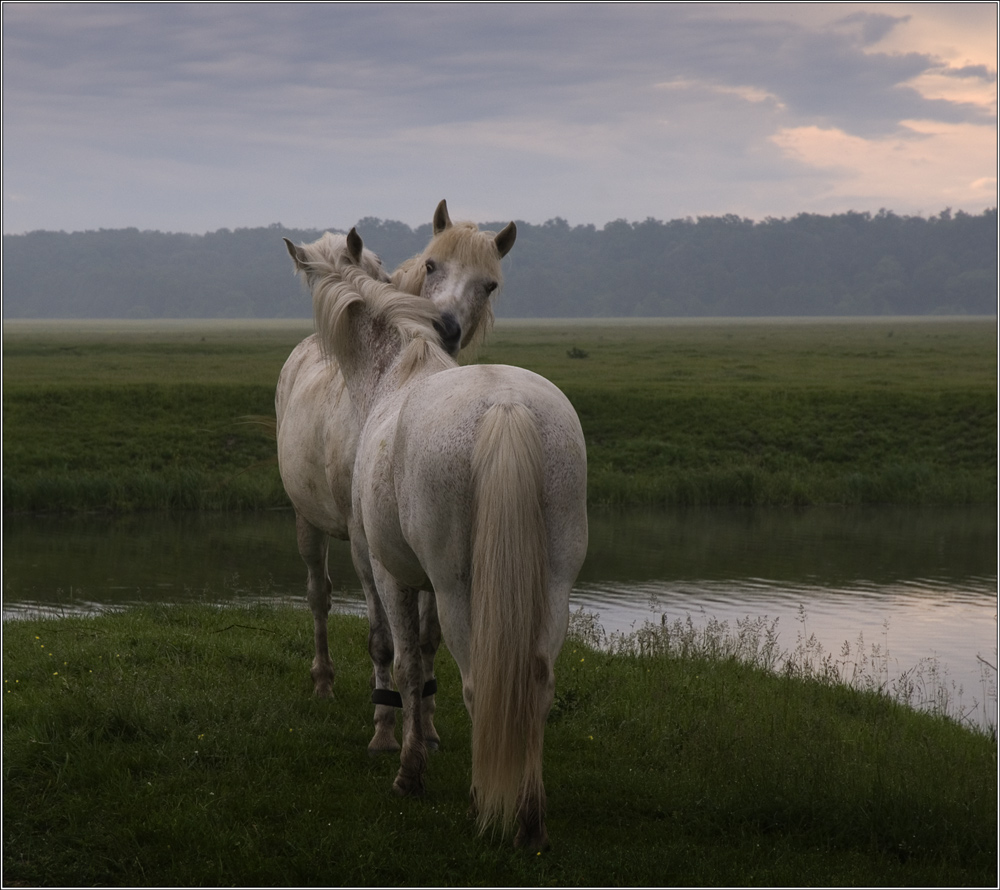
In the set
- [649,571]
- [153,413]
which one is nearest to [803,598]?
[649,571]

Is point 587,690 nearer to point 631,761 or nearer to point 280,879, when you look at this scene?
point 631,761

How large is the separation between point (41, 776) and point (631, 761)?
309cm

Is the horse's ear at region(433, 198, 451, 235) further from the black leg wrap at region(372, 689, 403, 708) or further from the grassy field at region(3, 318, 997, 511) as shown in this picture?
the grassy field at region(3, 318, 997, 511)

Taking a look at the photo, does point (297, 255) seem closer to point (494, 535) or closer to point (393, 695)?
point (393, 695)

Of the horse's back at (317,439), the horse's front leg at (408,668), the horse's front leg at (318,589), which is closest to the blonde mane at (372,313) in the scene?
the horse's back at (317,439)

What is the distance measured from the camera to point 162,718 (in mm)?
5895

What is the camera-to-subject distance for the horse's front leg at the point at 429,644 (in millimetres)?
5574

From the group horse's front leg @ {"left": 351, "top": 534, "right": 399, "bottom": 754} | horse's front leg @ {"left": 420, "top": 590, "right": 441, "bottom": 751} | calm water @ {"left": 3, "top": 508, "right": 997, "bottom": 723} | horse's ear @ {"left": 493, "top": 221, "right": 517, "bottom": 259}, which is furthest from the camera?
calm water @ {"left": 3, "top": 508, "right": 997, "bottom": 723}

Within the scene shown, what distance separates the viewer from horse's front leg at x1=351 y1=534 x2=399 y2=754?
580 centimetres

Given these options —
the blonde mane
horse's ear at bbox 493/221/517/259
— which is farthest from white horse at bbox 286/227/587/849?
horse's ear at bbox 493/221/517/259

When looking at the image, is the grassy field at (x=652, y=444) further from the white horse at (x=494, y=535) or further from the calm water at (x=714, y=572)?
the white horse at (x=494, y=535)

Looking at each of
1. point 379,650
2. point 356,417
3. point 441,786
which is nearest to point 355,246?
point 356,417

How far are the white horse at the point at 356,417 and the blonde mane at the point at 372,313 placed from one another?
0.16 metres

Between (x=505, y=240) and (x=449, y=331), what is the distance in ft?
2.69
